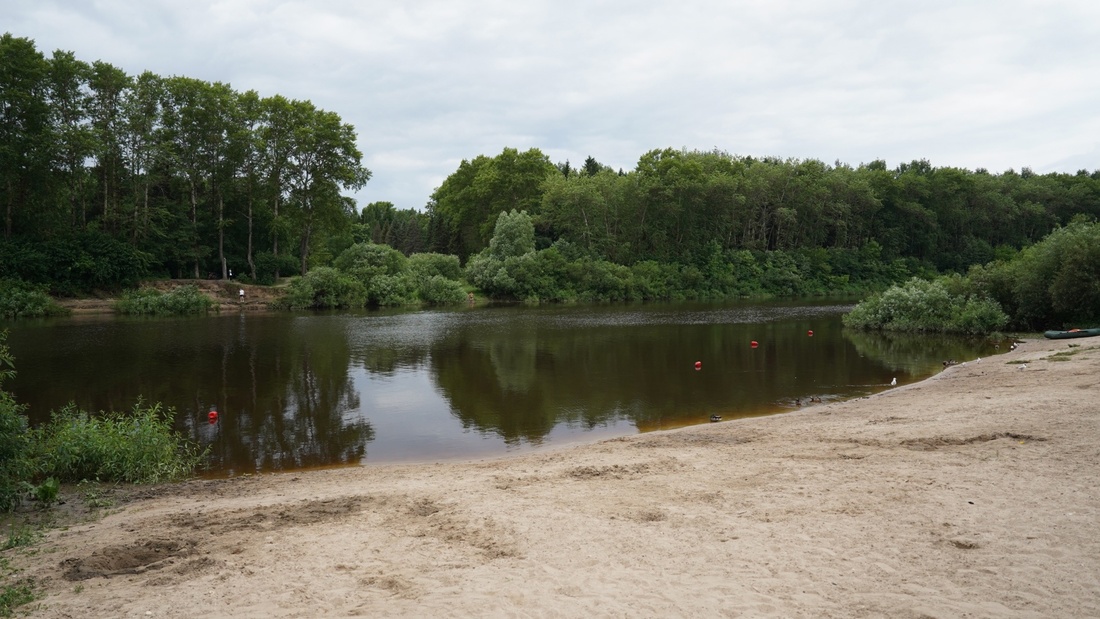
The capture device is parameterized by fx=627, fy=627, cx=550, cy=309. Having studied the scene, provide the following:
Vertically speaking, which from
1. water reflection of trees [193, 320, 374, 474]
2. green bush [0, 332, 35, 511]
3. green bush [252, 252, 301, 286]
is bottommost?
water reflection of trees [193, 320, 374, 474]

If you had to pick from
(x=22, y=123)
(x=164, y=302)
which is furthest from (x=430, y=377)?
(x=22, y=123)

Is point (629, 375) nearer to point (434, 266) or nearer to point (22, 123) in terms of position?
point (434, 266)

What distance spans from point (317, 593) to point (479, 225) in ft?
243

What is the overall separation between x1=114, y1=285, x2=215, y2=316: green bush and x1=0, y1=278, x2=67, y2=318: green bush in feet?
12.1

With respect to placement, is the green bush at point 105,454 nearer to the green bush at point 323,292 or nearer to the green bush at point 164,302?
the green bush at point 164,302

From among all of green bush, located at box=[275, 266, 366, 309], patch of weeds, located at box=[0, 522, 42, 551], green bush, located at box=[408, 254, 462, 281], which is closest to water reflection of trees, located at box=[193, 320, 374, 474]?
patch of weeds, located at box=[0, 522, 42, 551]

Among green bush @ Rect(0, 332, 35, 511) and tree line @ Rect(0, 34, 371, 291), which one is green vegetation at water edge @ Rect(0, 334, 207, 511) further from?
tree line @ Rect(0, 34, 371, 291)

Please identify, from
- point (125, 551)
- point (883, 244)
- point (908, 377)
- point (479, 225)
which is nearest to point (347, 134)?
point (479, 225)

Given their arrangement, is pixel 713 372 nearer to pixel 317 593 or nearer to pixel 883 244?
pixel 317 593

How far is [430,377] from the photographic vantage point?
21.7 metres

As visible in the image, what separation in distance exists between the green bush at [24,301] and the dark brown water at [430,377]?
11.9 feet

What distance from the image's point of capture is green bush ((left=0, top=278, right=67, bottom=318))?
→ 1511 inches

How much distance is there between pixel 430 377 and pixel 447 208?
205 ft

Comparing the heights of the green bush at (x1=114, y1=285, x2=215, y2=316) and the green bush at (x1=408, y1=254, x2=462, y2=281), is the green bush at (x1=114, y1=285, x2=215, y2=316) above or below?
below
